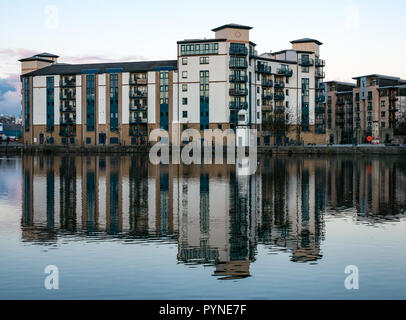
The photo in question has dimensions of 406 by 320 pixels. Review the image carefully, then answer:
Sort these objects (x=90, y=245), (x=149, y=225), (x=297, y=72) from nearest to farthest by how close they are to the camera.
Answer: (x=90, y=245), (x=149, y=225), (x=297, y=72)

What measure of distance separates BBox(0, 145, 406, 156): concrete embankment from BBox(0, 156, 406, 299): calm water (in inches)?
2826

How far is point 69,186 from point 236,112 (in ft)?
270

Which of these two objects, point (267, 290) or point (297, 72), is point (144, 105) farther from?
point (267, 290)

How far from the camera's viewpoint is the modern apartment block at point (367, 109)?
155000 millimetres

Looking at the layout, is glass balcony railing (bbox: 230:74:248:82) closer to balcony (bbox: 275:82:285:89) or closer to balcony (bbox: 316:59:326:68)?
balcony (bbox: 275:82:285:89)

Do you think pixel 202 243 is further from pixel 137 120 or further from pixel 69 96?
pixel 69 96

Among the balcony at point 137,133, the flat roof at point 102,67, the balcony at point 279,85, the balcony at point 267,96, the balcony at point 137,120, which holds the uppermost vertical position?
the flat roof at point 102,67

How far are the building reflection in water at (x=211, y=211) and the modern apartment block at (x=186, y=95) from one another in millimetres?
73664

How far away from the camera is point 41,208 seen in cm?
2936

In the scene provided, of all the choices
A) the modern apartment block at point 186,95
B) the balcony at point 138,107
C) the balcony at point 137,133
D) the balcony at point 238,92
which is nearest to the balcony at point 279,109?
the modern apartment block at point 186,95

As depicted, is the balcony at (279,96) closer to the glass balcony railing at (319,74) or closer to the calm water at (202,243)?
the glass balcony railing at (319,74)

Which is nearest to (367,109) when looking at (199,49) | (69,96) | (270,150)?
(270,150)

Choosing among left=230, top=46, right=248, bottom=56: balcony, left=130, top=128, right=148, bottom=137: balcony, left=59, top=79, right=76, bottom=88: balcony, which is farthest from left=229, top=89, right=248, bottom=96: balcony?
left=59, top=79, right=76, bottom=88: balcony
